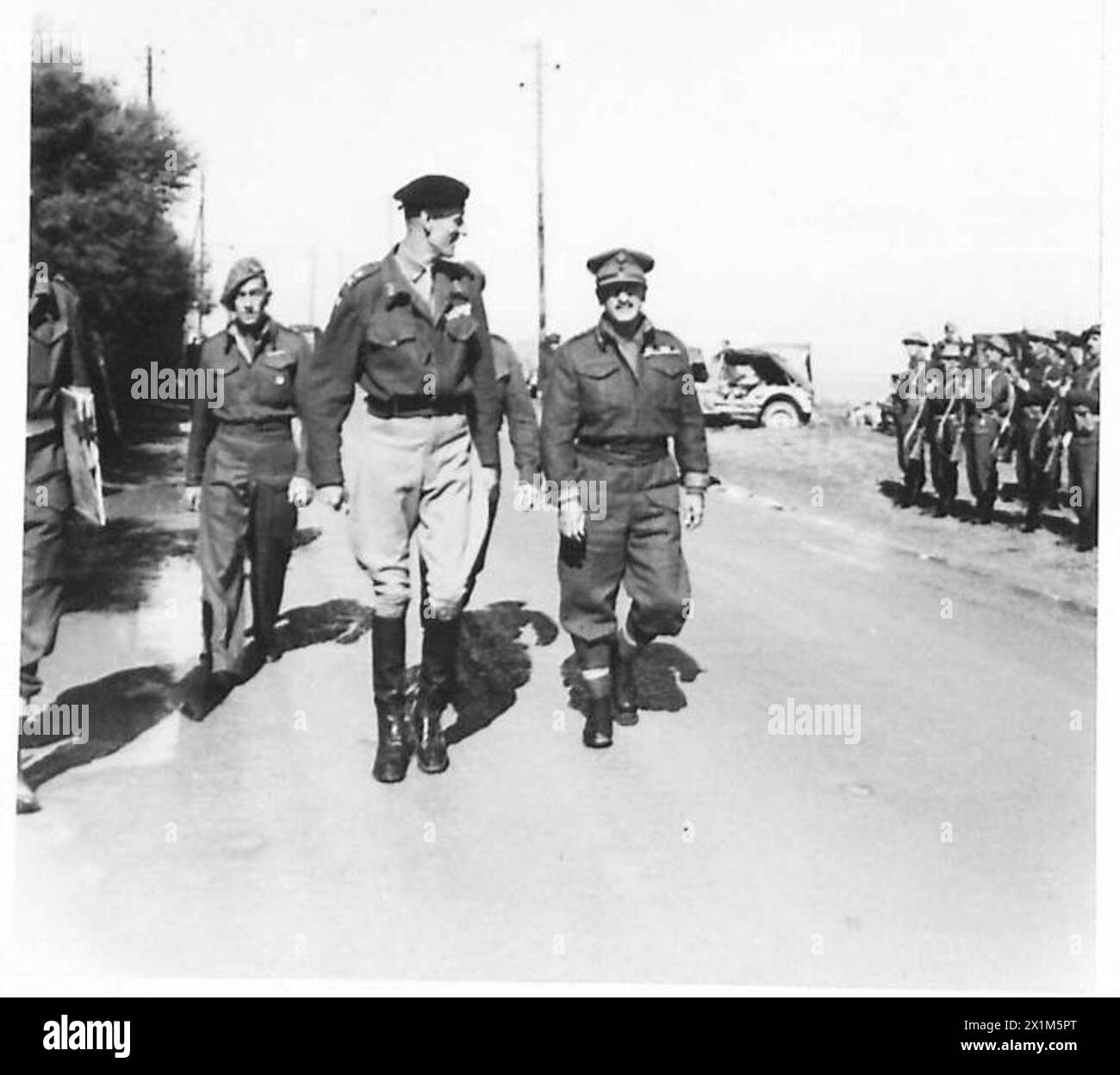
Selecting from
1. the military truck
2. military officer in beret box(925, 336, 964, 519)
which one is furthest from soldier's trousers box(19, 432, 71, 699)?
the military truck

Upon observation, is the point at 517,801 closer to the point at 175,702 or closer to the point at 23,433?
the point at 175,702

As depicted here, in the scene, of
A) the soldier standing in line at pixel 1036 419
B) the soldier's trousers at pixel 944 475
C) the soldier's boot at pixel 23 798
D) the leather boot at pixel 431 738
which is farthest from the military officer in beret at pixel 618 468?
the soldier's trousers at pixel 944 475

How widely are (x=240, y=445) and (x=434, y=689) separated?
163cm

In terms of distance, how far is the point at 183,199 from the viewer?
1009cm

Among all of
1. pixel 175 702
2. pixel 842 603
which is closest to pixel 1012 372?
pixel 842 603

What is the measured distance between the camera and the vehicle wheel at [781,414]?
2270 centimetres

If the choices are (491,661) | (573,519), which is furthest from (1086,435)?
(573,519)

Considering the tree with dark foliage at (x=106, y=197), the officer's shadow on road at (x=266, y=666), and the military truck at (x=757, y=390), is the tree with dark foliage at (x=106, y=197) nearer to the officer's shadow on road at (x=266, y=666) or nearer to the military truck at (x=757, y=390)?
the officer's shadow on road at (x=266, y=666)

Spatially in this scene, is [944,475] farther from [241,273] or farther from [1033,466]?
[241,273]

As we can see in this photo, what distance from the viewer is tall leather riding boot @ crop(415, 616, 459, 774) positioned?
5270mm

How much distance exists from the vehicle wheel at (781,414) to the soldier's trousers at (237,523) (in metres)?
16.9

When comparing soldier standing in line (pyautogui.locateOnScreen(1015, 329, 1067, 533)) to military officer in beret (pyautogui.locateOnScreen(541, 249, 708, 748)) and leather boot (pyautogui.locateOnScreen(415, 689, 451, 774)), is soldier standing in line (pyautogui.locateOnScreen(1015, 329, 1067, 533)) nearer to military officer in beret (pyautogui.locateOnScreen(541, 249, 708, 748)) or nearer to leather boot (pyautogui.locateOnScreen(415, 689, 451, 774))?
military officer in beret (pyautogui.locateOnScreen(541, 249, 708, 748))

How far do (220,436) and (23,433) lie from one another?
132 centimetres

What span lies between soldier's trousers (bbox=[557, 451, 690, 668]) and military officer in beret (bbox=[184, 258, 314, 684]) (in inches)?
53.4
